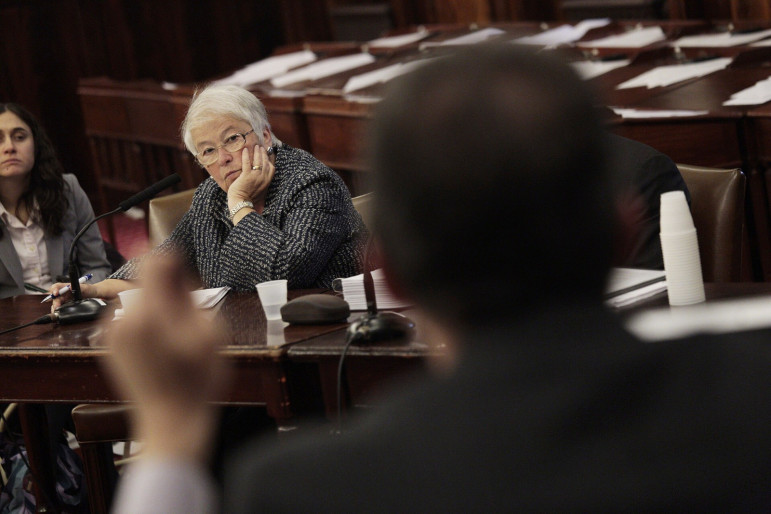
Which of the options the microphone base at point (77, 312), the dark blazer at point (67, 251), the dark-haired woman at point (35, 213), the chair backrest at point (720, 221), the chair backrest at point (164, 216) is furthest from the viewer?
the dark-haired woman at point (35, 213)

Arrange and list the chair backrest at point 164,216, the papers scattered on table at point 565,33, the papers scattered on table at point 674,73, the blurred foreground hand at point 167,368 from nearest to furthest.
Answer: the blurred foreground hand at point 167,368 < the chair backrest at point 164,216 < the papers scattered on table at point 674,73 < the papers scattered on table at point 565,33

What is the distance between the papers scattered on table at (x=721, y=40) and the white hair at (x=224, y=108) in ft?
9.72

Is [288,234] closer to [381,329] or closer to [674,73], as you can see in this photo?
[381,329]

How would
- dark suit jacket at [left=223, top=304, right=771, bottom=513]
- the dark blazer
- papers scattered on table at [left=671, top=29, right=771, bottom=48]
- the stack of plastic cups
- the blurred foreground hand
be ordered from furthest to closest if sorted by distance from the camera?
papers scattered on table at [left=671, top=29, right=771, bottom=48]
the dark blazer
the stack of plastic cups
the blurred foreground hand
dark suit jacket at [left=223, top=304, right=771, bottom=513]

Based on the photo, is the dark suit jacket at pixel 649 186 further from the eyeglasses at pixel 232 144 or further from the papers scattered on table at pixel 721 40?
the papers scattered on table at pixel 721 40

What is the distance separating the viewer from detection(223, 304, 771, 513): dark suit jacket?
2.40ft

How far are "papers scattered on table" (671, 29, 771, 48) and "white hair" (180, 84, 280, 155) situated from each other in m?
2.96

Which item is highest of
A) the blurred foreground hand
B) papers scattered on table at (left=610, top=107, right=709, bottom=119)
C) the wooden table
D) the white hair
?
the white hair

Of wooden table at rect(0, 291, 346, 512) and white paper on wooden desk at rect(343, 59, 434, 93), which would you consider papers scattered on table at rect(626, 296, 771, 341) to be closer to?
wooden table at rect(0, 291, 346, 512)

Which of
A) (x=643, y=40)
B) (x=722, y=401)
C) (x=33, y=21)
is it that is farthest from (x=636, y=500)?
(x=33, y=21)

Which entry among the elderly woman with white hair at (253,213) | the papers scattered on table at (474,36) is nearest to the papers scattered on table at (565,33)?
the papers scattered on table at (474,36)

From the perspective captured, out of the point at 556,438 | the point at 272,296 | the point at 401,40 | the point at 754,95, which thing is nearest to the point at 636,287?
the point at 272,296

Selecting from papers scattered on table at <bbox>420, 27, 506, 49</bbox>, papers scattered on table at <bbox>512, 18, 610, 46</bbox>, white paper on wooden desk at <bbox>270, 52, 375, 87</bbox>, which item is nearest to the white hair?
papers scattered on table at <bbox>512, 18, 610, 46</bbox>

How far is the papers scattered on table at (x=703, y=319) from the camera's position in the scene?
32.4 inches
